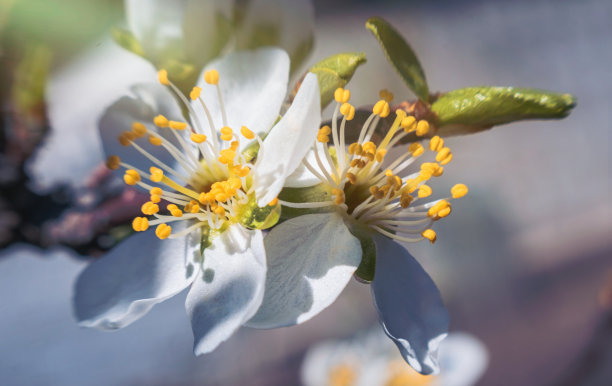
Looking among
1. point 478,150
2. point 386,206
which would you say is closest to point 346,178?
point 386,206

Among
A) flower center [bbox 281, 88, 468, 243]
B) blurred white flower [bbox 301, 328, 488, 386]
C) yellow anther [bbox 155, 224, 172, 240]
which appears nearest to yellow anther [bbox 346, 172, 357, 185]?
flower center [bbox 281, 88, 468, 243]

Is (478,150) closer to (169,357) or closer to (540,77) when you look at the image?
(540,77)

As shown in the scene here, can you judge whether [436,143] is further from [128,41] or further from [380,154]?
[128,41]

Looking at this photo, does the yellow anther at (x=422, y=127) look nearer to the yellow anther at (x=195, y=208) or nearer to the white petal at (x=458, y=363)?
the yellow anther at (x=195, y=208)

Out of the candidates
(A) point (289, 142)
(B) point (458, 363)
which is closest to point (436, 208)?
(A) point (289, 142)

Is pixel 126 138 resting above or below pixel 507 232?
above
